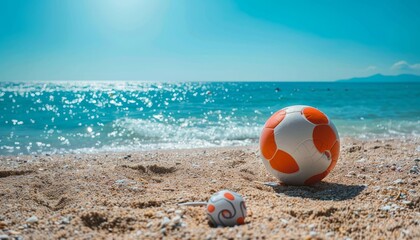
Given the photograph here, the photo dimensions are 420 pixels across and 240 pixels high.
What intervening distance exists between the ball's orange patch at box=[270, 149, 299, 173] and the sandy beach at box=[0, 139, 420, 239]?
11.8 inches

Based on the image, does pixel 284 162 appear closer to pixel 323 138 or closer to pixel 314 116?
pixel 323 138

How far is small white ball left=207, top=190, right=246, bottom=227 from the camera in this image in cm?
343

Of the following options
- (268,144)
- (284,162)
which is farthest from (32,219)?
(284,162)

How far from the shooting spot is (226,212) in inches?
135

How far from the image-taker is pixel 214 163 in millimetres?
7094

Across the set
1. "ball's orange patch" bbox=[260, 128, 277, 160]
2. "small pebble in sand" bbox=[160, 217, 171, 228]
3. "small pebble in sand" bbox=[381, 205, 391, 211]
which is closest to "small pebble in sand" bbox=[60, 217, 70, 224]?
→ "small pebble in sand" bbox=[160, 217, 171, 228]

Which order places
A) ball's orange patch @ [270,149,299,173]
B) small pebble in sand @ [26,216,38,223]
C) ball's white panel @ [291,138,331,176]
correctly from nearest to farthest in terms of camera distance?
small pebble in sand @ [26,216,38,223] → ball's white panel @ [291,138,331,176] → ball's orange patch @ [270,149,299,173]

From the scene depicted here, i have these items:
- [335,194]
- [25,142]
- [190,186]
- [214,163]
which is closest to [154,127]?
[25,142]

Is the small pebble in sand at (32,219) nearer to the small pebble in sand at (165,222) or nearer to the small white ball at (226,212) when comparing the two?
the small pebble in sand at (165,222)

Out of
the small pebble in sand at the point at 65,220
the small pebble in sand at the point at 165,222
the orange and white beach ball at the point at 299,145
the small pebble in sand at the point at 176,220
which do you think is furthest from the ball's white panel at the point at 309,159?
the small pebble in sand at the point at 65,220

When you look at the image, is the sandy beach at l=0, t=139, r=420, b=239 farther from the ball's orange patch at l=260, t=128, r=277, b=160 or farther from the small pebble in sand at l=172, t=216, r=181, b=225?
the ball's orange patch at l=260, t=128, r=277, b=160

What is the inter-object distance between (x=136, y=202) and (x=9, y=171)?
352cm

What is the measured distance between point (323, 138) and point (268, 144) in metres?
0.83

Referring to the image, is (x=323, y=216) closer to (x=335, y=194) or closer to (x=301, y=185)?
(x=335, y=194)
